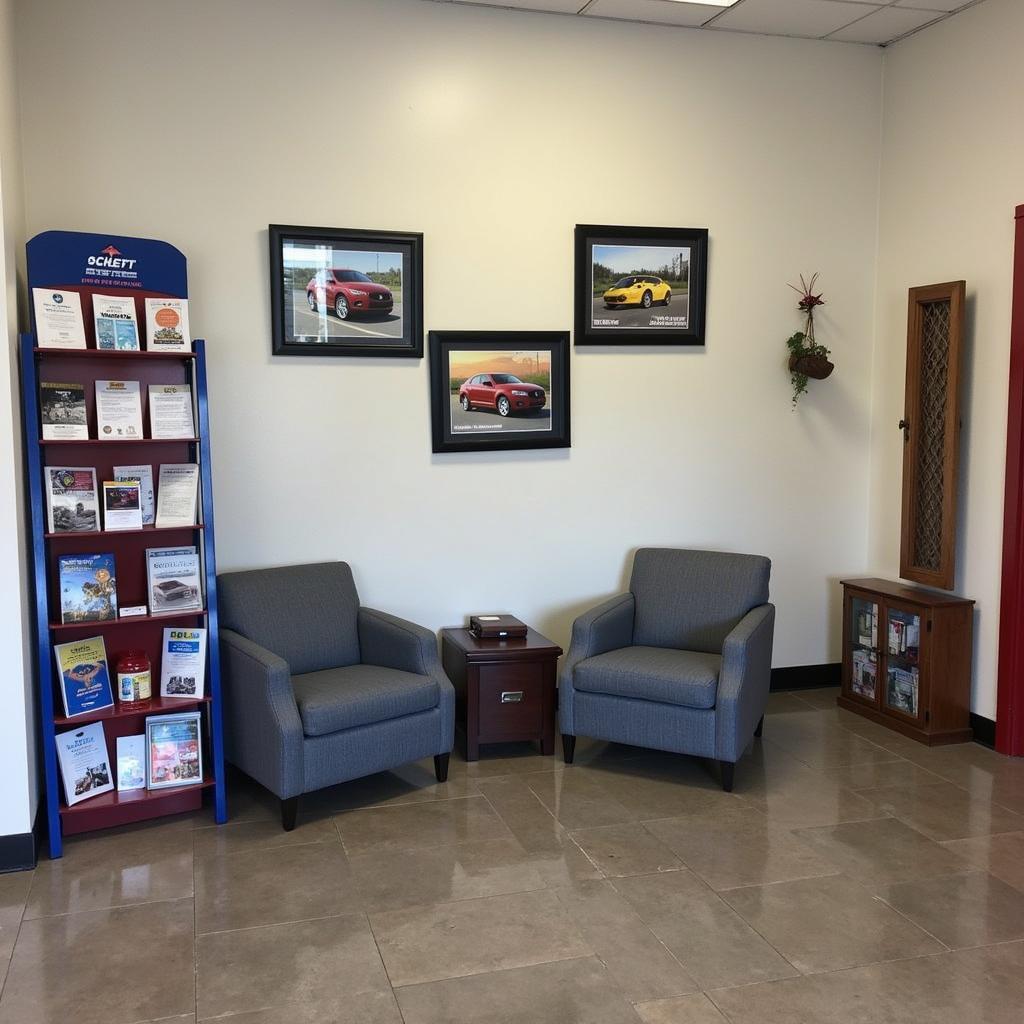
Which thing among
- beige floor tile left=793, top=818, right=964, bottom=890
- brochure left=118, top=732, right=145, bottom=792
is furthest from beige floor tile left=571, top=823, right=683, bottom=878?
brochure left=118, top=732, right=145, bottom=792

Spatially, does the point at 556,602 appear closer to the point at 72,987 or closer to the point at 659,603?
the point at 659,603

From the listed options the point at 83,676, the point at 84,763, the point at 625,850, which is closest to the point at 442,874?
the point at 625,850

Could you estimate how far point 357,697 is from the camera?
3.88 m

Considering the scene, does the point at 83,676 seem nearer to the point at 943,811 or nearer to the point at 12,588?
the point at 12,588

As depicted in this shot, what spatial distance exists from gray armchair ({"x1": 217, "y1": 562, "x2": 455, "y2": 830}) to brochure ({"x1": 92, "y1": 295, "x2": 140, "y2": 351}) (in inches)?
42.7

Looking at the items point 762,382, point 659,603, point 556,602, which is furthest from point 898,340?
point 556,602

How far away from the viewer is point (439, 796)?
13.4 feet

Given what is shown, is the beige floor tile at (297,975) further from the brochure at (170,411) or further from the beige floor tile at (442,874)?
the brochure at (170,411)

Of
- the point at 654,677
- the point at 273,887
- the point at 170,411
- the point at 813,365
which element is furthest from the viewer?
the point at 813,365

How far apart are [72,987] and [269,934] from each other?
0.54m

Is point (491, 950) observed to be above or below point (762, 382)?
below

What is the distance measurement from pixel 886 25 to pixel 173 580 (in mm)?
4225

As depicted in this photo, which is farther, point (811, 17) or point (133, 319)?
point (811, 17)

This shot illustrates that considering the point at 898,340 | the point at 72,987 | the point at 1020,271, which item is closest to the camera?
the point at 72,987
